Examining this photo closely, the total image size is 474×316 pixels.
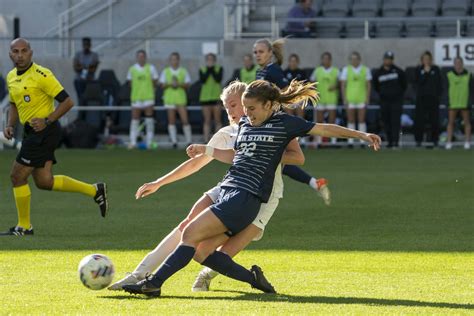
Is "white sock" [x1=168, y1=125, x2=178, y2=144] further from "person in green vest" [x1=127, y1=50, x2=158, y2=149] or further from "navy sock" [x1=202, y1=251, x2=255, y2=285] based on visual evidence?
"navy sock" [x1=202, y1=251, x2=255, y2=285]

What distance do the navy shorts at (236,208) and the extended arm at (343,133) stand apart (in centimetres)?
62

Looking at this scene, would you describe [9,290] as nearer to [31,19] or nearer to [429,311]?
[429,311]

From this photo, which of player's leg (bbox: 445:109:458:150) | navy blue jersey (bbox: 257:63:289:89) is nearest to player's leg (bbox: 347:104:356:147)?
player's leg (bbox: 445:109:458:150)

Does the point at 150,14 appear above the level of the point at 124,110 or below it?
above

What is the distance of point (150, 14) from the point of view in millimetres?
35688

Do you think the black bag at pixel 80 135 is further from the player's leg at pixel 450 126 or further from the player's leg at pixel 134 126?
the player's leg at pixel 450 126

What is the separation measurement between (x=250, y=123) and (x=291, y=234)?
165 inches

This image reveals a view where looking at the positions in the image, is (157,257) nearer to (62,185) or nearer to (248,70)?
(62,185)

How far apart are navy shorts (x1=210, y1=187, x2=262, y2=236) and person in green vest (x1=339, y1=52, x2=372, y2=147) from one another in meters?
20.8

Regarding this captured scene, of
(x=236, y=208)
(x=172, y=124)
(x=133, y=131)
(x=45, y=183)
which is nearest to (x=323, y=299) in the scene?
(x=236, y=208)

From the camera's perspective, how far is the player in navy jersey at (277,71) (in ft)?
45.0

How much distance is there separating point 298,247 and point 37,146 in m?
3.08

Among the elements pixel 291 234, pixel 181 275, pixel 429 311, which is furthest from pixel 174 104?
pixel 429 311

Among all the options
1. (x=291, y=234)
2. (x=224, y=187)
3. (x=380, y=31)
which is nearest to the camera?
(x=224, y=187)
